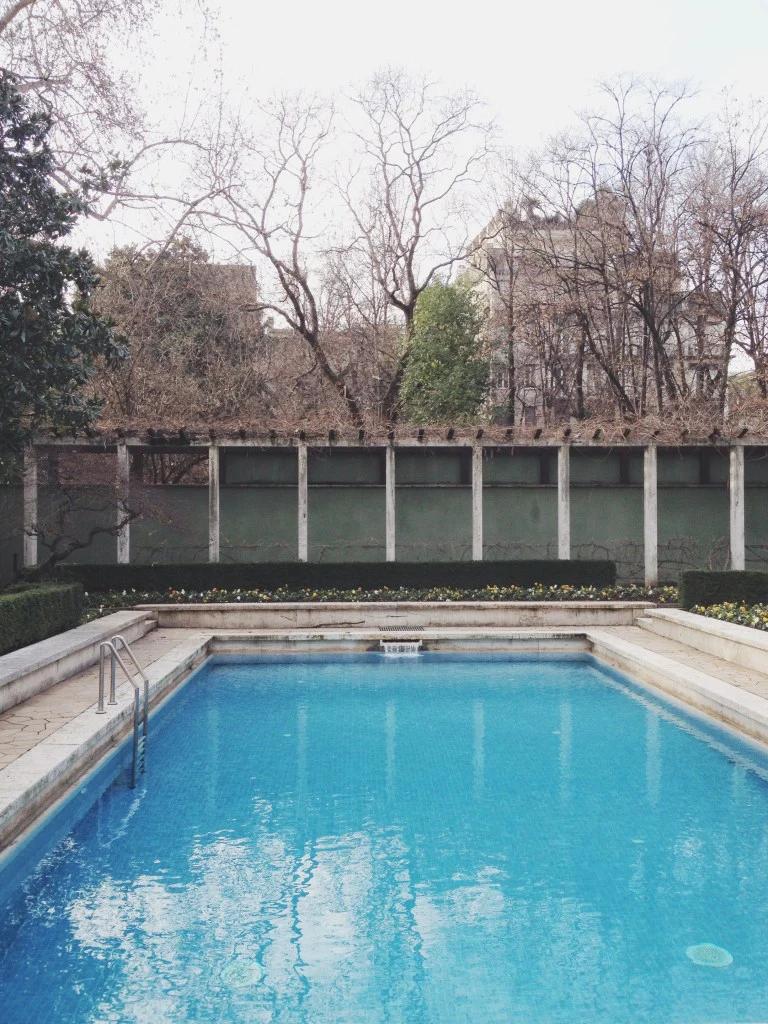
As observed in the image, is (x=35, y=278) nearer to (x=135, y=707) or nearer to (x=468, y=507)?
(x=135, y=707)

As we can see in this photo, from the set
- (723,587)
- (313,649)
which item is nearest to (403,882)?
(313,649)

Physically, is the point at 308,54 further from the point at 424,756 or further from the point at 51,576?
the point at 424,756

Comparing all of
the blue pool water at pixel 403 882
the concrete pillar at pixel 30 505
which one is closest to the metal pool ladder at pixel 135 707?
the blue pool water at pixel 403 882

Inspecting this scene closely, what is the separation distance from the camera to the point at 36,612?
10.7 metres

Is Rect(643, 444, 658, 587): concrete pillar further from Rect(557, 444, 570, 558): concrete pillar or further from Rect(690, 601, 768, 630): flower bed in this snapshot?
Rect(690, 601, 768, 630): flower bed

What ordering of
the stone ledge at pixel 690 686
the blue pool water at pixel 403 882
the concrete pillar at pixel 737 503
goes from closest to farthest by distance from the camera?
the blue pool water at pixel 403 882
the stone ledge at pixel 690 686
the concrete pillar at pixel 737 503

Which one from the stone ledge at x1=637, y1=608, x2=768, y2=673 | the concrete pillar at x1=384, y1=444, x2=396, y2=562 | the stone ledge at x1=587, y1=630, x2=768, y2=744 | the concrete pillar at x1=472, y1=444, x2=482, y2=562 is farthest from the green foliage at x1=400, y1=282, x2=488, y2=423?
the stone ledge at x1=587, y1=630, x2=768, y2=744

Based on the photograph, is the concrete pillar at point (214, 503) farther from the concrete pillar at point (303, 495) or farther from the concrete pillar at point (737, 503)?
the concrete pillar at point (737, 503)

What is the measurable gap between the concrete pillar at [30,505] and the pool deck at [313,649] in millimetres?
3239

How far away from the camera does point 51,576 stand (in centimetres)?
1504

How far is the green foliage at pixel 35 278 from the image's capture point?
364 inches

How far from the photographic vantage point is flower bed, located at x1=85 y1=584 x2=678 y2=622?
15.4m

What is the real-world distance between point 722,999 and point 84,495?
43.6ft

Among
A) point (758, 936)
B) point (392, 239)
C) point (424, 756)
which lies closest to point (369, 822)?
point (424, 756)
